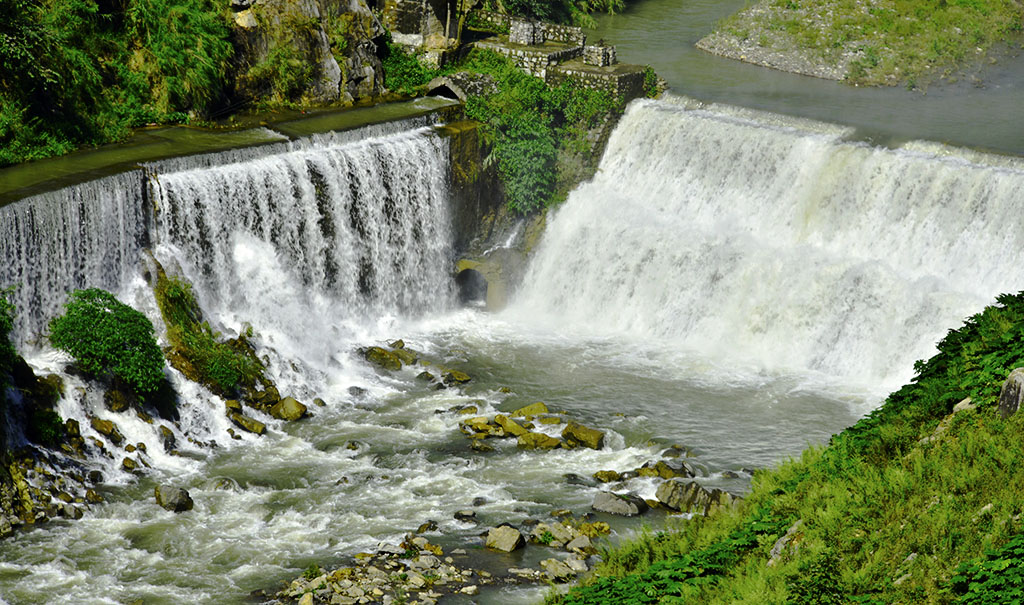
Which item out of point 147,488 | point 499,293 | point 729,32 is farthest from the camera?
point 729,32

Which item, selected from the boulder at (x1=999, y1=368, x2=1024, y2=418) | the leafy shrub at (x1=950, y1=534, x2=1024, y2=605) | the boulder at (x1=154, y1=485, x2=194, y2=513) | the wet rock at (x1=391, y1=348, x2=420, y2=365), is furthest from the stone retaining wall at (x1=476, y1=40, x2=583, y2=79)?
the leafy shrub at (x1=950, y1=534, x2=1024, y2=605)

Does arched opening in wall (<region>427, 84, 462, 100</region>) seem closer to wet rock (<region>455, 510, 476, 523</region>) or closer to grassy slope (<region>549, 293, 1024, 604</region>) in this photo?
wet rock (<region>455, 510, 476, 523</region>)

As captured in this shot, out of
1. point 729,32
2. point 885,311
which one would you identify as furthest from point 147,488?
point 729,32

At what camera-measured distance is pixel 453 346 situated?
2869 centimetres

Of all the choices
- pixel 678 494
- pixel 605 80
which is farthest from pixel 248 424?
pixel 605 80

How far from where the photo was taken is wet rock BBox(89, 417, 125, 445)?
21312 millimetres

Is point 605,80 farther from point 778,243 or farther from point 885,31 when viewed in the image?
point 885,31

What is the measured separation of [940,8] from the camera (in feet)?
151

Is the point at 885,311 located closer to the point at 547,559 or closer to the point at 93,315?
the point at 547,559

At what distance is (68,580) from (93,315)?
656 centimetres

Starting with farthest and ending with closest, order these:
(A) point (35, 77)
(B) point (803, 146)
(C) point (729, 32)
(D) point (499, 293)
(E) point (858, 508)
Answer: (C) point (729, 32), (D) point (499, 293), (B) point (803, 146), (A) point (35, 77), (E) point (858, 508)

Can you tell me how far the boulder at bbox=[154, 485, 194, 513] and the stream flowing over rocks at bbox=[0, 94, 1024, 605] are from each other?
42 mm

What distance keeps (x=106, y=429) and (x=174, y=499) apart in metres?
2.80

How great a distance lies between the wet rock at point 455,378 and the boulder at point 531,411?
7.24 ft
